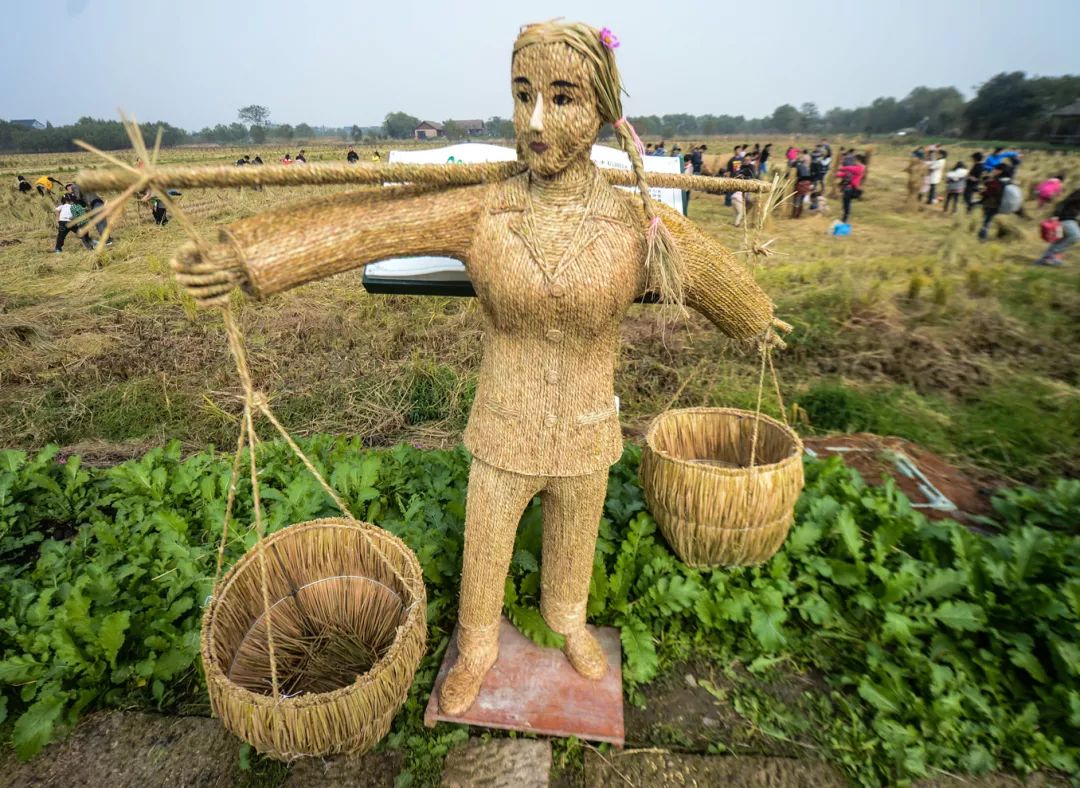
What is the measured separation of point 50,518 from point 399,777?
8.39 feet

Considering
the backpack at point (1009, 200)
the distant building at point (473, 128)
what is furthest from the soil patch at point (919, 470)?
the distant building at point (473, 128)

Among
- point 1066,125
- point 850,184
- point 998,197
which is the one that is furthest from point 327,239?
point 1066,125

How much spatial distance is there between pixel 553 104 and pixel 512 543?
1323mm

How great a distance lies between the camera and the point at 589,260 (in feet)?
5.25

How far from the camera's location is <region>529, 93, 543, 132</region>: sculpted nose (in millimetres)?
1459

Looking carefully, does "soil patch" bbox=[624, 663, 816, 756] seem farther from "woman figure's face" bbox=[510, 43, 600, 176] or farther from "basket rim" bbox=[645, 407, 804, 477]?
"woman figure's face" bbox=[510, 43, 600, 176]

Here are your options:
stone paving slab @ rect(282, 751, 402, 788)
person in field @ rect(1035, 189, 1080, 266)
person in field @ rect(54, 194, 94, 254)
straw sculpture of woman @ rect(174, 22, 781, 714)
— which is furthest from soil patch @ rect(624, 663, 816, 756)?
person in field @ rect(54, 194, 94, 254)

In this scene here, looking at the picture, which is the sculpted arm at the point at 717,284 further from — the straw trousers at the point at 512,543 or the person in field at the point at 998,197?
the person in field at the point at 998,197

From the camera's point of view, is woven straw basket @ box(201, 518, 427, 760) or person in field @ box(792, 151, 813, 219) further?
person in field @ box(792, 151, 813, 219)

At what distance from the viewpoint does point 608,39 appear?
4.86 feet

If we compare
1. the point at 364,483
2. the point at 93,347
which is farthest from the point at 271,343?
the point at 364,483

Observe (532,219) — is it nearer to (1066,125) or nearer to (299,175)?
(299,175)

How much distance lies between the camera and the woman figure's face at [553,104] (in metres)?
1.44

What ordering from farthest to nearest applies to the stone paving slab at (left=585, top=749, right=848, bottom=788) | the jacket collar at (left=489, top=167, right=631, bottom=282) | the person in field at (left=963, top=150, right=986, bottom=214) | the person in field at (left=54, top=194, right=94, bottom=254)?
1. the person in field at (left=963, top=150, right=986, bottom=214)
2. the person in field at (left=54, top=194, right=94, bottom=254)
3. the stone paving slab at (left=585, top=749, right=848, bottom=788)
4. the jacket collar at (left=489, top=167, right=631, bottom=282)
